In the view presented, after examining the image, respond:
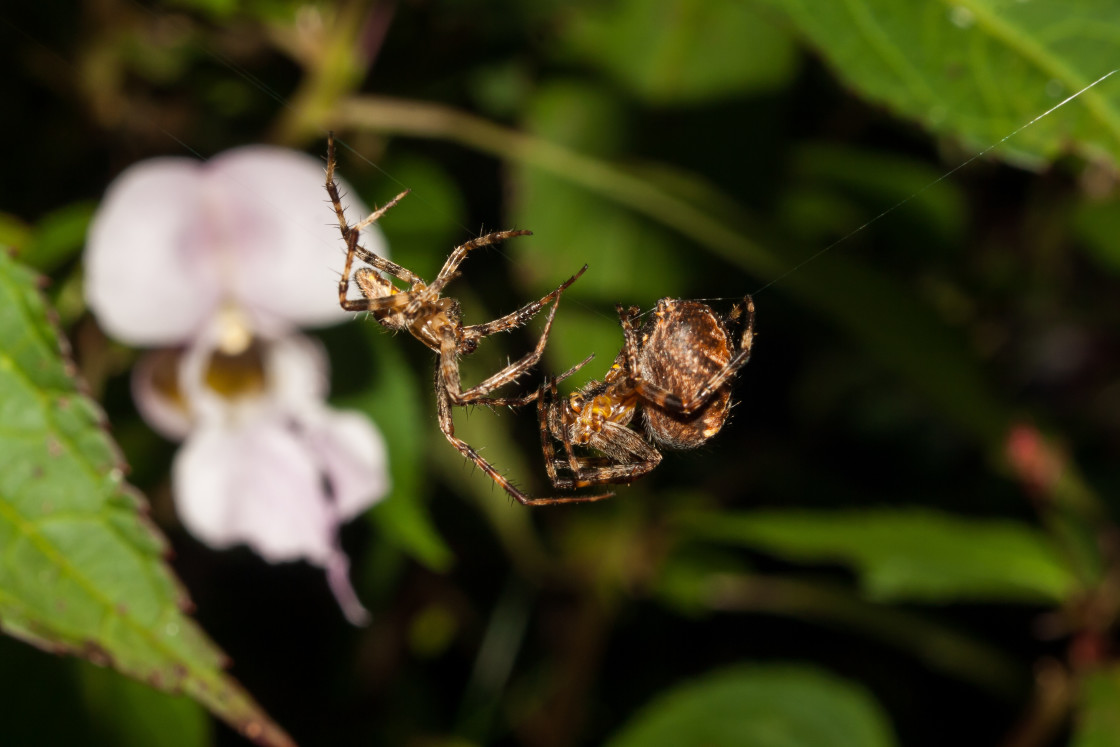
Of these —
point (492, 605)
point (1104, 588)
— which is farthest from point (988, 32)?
point (492, 605)

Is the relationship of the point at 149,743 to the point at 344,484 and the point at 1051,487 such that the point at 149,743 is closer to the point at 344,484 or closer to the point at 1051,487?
the point at 344,484

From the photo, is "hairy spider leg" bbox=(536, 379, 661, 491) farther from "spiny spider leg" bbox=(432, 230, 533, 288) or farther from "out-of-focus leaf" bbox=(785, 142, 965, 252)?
"out-of-focus leaf" bbox=(785, 142, 965, 252)

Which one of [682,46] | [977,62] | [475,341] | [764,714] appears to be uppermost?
[682,46]

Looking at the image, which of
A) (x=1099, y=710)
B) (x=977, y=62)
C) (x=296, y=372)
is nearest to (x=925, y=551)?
(x=1099, y=710)

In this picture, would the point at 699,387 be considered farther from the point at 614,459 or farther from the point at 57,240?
the point at 57,240

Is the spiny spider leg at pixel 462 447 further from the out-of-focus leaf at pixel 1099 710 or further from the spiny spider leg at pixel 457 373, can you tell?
the out-of-focus leaf at pixel 1099 710
